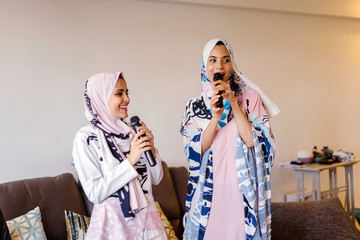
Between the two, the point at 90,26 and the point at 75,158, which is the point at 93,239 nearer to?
the point at 75,158

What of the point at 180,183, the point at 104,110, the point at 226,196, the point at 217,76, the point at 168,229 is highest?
the point at 217,76

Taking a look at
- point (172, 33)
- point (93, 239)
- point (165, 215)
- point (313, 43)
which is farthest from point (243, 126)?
point (313, 43)

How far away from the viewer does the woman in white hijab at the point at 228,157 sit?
167 centimetres

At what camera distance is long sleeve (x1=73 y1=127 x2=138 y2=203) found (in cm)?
141

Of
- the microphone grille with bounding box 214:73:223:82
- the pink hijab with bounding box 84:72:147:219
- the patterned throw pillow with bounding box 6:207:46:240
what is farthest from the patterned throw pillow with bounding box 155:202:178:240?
the microphone grille with bounding box 214:73:223:82

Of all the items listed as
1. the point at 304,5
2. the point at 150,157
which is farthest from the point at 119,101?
the point at 304,5

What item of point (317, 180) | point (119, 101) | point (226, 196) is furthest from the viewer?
point (317, 180)

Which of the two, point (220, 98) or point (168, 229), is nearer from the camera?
point (220, 98)

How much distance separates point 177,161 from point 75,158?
6.37 feet

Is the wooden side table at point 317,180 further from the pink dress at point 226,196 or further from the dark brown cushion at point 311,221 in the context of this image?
the pink dress at point 226,196

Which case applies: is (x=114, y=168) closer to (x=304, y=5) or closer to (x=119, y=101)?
(x=119, y=101)

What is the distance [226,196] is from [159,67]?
1870 mm

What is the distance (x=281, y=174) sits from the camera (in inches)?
162

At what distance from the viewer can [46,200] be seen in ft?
7.80
